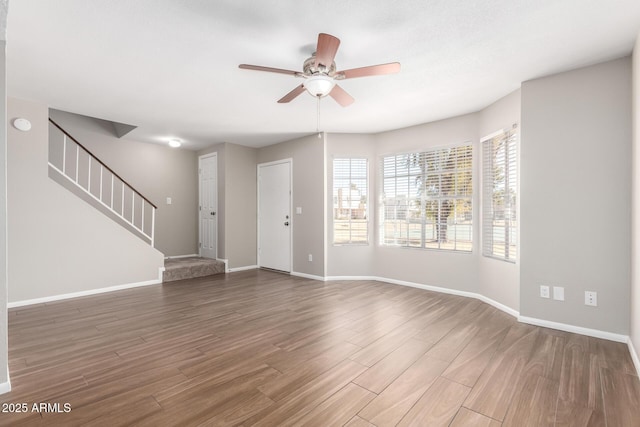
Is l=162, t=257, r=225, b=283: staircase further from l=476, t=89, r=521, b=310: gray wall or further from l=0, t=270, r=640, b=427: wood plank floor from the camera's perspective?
l=476, t=89, r=521, b=310: gray wall

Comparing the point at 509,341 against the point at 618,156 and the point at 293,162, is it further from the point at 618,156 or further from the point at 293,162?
the point at 293,162

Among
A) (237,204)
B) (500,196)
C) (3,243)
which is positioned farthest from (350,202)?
(3,243)

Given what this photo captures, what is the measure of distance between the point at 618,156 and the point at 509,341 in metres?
1.96

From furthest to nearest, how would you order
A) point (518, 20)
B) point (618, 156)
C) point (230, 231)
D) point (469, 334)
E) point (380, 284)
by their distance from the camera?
point (230, 231), point (380, 284), point (469, 334), point (618, 156), point (518, 20)

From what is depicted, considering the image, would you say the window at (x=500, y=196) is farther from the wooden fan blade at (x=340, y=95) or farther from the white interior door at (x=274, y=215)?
the white interior door at (x=274, y=215)

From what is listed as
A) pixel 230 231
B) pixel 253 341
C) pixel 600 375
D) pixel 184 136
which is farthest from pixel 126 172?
pixel 600 375

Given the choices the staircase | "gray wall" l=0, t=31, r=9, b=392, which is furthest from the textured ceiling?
the staircase

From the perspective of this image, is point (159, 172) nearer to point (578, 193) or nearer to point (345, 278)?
point (345, 278)

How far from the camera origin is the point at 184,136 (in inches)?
219

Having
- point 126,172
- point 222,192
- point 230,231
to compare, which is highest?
point 126,172

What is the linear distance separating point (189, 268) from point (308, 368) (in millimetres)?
3972

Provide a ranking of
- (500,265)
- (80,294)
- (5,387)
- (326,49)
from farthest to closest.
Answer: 1. (80,294)
2. (500,265)
3. (326,49)
4. (5,387)

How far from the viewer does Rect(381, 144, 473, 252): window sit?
169 inches

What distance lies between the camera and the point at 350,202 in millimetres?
5270
